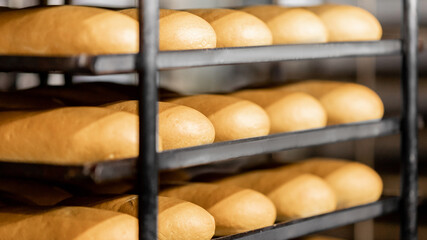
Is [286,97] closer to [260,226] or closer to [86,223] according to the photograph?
[260,226]

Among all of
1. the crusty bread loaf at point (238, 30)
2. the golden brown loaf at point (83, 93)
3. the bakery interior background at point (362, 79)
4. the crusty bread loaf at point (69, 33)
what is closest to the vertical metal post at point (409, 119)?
the bakery interior background at point (362, 79)

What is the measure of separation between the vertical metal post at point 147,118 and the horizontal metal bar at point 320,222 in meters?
0.33

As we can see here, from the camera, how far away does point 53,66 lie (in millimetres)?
1839

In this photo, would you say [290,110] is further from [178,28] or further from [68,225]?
A: [68,225]

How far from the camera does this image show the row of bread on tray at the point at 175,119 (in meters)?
1.93

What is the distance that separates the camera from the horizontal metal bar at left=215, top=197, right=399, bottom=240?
2.30 m

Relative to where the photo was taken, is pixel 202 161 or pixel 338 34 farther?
pixel 338 34

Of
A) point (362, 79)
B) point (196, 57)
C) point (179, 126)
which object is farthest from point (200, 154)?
point (362, 79)

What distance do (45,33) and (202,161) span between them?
0.51 m

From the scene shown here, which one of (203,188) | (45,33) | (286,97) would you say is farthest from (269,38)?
(45,33)

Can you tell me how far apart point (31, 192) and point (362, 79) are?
1677mm

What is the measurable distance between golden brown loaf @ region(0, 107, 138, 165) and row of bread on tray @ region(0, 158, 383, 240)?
Answer: 0.17m

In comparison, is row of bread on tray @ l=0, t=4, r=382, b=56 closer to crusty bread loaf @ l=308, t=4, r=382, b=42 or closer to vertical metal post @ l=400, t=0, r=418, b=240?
crusty bread loaf @ l=308, t=4, r=382, b=42

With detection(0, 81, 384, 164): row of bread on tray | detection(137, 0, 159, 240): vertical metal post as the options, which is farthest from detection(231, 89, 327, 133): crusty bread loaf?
detection(137, 0, 159, 240): vertical metal post
